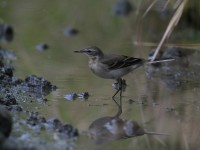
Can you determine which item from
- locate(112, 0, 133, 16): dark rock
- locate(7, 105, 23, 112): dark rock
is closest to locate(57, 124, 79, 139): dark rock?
locate(7, 105, 23, 112): dark rock

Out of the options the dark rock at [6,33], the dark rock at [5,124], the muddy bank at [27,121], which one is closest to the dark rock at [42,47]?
the dark rock at [6,33]

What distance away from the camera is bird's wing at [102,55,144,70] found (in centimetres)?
872

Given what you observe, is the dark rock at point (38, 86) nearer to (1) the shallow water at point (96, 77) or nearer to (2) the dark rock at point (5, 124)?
(1) the shallow water at point (96, 77)

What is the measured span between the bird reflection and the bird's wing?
1324mm

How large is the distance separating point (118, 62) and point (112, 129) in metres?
1.82

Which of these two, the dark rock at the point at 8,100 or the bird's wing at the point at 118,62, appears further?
the bird's wing at the point at 118,62

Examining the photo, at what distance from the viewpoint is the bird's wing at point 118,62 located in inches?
343

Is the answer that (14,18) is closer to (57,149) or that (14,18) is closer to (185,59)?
(185,59)

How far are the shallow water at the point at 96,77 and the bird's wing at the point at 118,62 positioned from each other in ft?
1.23

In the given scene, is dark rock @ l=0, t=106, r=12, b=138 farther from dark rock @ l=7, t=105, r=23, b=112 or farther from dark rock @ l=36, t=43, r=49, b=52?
dark rock @ l=36, t=43, r=49, b=52

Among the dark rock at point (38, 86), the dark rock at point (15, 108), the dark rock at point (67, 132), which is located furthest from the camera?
the dark rock at point (38, 86)

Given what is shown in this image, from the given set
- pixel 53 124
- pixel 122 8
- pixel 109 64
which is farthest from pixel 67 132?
pixel 122 8

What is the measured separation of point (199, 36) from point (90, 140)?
20.8 feet

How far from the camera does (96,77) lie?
9898mm
